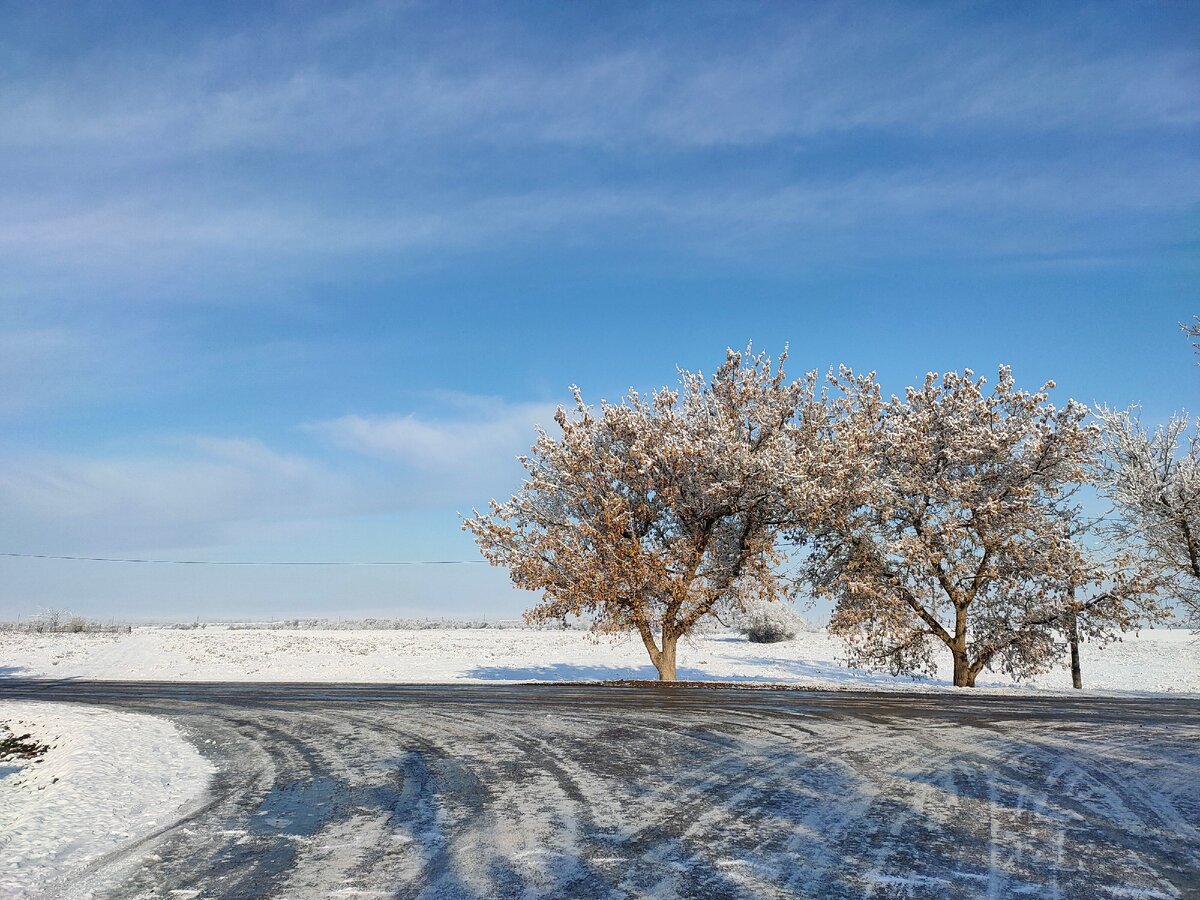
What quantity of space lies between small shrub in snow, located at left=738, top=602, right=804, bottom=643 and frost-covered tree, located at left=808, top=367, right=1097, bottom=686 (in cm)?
3108

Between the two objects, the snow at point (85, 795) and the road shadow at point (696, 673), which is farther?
the road shadow at point (696, 673)

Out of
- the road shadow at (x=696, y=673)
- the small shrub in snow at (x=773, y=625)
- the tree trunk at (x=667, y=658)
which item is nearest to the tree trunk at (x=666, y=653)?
the tree trunk at (x=667, y=658)

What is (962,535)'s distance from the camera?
24.2 meters

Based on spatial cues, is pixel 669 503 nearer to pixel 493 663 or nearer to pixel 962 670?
pixel 962 670

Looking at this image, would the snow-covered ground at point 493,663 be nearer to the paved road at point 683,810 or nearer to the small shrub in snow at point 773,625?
the small shrub in snow at point 773,625

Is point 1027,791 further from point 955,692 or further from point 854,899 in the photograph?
point 955,692

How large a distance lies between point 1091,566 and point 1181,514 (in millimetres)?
2697

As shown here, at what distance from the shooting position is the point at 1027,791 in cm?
712

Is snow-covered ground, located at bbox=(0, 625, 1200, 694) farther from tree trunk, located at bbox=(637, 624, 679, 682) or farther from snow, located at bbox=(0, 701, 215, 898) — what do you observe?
snow, located at bbox=(0, 701, 215, 898)

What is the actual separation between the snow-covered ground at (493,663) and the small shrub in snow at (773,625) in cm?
268

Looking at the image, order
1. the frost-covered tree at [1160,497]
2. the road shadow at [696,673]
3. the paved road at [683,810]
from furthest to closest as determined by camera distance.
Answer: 1. the road shadow at [696,673]
2. the frost-covered tree at [1160,497]
3. the paved road at [683,810]

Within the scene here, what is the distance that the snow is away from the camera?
5.44 meters

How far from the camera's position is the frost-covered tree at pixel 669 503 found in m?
22.8

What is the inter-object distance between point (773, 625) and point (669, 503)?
122 feet
